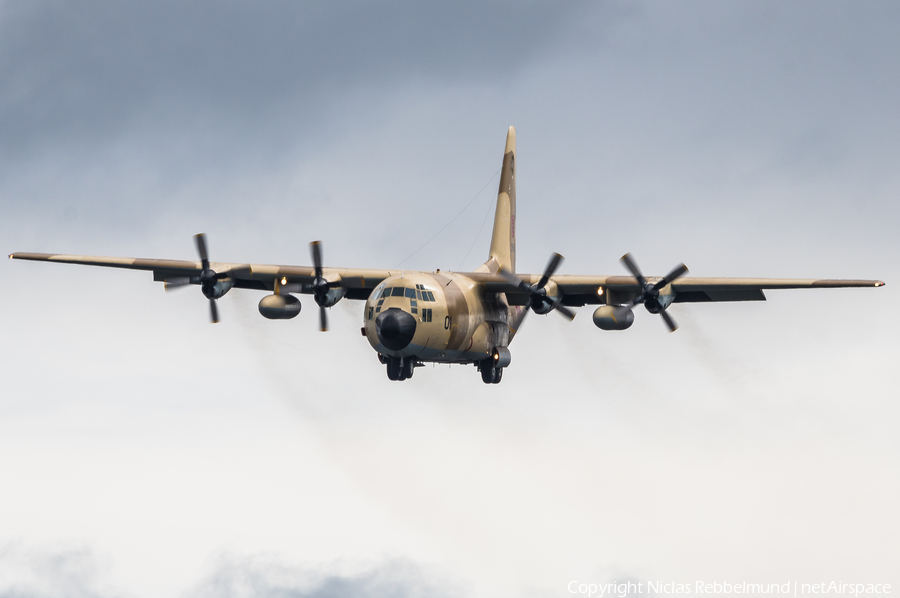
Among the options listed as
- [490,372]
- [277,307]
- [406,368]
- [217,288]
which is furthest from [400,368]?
[217,288]

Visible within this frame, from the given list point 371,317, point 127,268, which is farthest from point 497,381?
point 127,268

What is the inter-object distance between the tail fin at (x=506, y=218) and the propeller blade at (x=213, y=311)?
1222 centimetres

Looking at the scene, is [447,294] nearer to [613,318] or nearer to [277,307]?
[613,318]

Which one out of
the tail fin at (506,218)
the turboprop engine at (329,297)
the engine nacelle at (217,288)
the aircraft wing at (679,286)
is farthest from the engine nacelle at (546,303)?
the engine nacelle at (217,288)

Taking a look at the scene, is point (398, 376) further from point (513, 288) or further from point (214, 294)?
point (214, 294)

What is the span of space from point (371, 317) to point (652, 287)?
1035 centimetres

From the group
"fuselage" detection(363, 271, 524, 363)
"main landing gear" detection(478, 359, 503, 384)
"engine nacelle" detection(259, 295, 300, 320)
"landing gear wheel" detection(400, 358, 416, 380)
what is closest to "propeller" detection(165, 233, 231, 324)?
"engine nacelle" detection(259, 295, 300, 320)

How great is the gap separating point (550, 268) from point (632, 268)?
3.01 meters

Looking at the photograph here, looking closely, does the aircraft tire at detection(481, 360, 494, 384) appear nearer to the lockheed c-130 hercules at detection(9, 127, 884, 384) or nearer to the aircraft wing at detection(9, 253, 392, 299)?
the lockheed c-130 hercules at detection(9, 127, 884, 384)

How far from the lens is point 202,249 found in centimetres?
3909

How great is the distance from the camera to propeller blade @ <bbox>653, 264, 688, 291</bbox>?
117ft

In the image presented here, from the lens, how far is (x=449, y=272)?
39094 mm

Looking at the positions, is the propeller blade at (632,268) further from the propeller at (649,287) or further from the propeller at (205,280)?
the propeller at (205,280)

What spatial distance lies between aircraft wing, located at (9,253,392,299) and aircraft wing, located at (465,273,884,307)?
4561 mm
